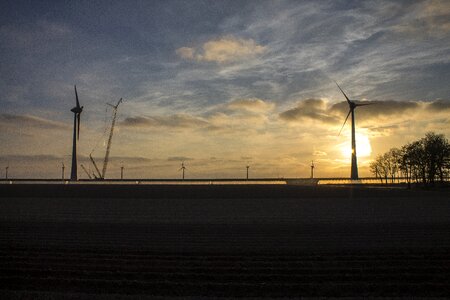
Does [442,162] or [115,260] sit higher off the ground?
[442,162]

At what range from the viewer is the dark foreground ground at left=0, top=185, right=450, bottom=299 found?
623 inches

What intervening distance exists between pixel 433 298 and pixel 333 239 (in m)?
13.3

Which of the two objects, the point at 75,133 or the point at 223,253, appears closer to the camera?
the point at 223,253

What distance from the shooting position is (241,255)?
22.3m

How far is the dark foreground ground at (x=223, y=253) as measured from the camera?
52.0 ft

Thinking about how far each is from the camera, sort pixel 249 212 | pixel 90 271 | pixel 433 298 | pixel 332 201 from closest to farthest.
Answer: pixel 433 298, pixel 90 271, pixel 249 212, pixel 332 201

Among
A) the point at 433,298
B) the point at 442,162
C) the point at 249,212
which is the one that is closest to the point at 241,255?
the point at 433,298

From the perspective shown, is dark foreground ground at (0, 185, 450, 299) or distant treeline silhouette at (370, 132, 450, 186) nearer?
dark foreground ground at (0, 185, 450, 299)

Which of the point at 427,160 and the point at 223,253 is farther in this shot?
the point at 427,160

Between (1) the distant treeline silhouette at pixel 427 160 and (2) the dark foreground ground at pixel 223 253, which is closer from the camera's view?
(2) the dark foreground ground at pixel 223 253

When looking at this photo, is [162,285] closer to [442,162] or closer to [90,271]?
[90,271]

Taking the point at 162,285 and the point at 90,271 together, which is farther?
the point at 90,271

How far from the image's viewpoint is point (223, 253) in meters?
22.9

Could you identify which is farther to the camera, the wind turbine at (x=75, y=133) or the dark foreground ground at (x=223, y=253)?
the wind turbine at (x=75, y=133)
